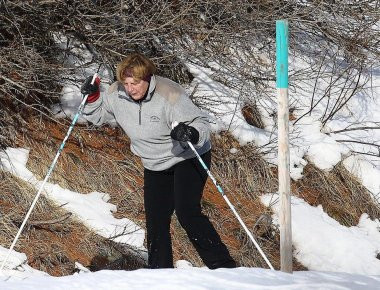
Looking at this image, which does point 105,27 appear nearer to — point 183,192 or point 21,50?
point 21,50

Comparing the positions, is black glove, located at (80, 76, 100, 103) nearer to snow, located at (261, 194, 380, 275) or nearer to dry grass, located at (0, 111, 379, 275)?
dry grass, located at (0, 111, 379, 275)

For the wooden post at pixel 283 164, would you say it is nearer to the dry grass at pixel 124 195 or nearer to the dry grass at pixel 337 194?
the dry grass at pixel 124 195

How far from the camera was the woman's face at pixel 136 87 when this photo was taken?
235 inches

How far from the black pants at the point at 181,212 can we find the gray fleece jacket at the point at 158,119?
3.9 inches

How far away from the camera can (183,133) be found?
5848 millimetres

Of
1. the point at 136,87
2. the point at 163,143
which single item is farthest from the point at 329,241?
the point at 136,87

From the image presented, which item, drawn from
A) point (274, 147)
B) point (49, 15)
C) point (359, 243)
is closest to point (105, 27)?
point (49, 15)

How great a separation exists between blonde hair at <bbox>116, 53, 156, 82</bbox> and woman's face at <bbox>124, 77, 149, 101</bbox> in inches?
1.2

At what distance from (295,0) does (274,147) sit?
73.6 inches

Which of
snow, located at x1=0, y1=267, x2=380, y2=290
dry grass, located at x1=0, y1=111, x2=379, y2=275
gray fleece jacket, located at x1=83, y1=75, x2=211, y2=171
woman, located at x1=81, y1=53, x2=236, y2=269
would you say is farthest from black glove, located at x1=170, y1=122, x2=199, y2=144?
dry grass, located at x1=0, y1=111, x2=379, y2=275

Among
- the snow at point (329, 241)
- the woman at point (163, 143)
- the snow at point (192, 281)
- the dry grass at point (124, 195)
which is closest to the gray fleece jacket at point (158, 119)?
the woman at point (163, 143)

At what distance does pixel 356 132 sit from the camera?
10.9 metres

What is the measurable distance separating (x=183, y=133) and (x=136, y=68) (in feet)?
1.81

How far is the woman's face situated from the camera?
596cm
